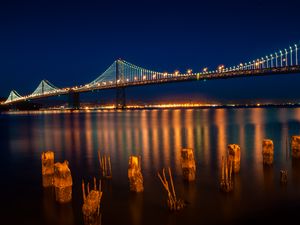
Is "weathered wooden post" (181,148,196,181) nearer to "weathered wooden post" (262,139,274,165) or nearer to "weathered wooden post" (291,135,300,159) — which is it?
"weathered wooden post" (262,139,274,165)

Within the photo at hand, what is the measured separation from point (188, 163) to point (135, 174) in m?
1.30

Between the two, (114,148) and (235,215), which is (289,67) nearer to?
(114,148)

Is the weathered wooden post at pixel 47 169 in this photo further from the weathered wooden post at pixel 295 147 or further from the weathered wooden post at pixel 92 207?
the weathered wooden post at pixel 295 147

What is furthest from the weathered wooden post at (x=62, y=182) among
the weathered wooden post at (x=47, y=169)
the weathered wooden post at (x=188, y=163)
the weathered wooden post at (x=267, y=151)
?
the weathered wooden post at (x=267, y=151)

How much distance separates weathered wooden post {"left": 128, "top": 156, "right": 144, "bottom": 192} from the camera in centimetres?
679

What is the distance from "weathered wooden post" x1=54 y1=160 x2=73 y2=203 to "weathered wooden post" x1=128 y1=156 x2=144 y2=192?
115cm

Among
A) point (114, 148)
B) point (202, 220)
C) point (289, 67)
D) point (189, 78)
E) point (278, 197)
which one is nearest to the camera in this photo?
point (202, 220)

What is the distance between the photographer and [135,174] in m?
6.93

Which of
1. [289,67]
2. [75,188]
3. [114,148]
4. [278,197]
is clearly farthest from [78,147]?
[289,67]

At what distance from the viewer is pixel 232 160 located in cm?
837

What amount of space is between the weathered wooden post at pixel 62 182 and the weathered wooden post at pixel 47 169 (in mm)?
1149

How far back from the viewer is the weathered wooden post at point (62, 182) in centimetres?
633

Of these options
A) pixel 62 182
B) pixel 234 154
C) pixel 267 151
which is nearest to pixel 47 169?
pixel 62 182

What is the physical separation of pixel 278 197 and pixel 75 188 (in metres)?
4.14
